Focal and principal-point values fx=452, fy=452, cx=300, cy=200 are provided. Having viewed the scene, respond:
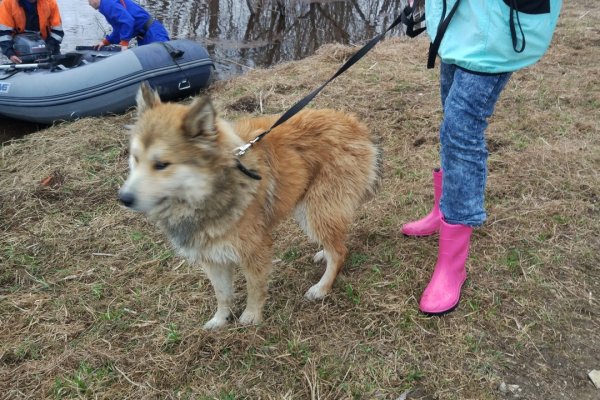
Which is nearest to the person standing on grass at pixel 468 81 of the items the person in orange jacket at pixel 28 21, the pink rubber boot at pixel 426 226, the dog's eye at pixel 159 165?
the pink rubber boot at pixel 426 226

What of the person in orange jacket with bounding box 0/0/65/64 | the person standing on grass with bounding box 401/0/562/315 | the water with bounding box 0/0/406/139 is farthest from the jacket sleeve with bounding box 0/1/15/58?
the person standing on grass with bounding box 401/0/562/315

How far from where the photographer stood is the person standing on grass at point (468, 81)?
216cm

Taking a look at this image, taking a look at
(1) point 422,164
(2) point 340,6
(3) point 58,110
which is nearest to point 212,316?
(1) point 422,164

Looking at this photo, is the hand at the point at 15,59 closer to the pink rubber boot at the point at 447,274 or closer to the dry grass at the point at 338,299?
the dry grass at the point at 338,299

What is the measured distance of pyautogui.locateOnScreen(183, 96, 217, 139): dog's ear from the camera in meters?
2.15

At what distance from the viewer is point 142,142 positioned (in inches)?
88.6

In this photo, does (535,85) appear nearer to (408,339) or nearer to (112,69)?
(408,339)

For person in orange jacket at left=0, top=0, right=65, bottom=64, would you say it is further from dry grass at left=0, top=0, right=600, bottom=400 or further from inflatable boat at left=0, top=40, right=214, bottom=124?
dry grass at left=0, top=0, right=600, bottom=400

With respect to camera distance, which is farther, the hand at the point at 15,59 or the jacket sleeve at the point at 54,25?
the jacket sleeve at the point at 54,25

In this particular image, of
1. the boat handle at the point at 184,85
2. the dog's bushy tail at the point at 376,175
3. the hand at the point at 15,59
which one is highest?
the dog's bushy tail at the point at 376,175

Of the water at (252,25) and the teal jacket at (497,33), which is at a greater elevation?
the teal jacket at (497,33)

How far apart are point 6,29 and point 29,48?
49 cm

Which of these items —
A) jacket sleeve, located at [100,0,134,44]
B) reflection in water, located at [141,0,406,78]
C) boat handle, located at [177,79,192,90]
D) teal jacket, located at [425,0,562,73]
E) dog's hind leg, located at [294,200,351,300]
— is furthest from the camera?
reflection in water, located at [141,0,406,78]

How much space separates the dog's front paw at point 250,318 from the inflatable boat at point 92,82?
14.5 feet
